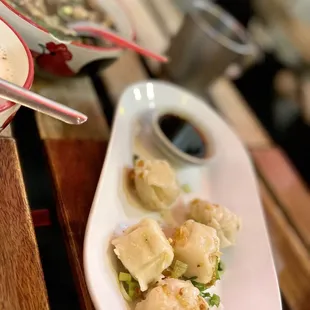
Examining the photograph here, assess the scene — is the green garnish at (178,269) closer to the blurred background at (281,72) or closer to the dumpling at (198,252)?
the dumpling at (198,252)

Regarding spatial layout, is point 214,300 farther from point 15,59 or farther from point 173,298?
point 15,59

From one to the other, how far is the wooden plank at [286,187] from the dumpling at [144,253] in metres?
0.67

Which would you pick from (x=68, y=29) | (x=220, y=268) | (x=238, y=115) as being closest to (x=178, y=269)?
(x=220, y=268)

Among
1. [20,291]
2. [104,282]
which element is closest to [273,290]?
[104,282]

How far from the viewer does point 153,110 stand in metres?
1.32

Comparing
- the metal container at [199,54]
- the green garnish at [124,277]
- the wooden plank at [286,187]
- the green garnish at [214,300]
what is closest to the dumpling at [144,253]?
the green garnish at [124,277]

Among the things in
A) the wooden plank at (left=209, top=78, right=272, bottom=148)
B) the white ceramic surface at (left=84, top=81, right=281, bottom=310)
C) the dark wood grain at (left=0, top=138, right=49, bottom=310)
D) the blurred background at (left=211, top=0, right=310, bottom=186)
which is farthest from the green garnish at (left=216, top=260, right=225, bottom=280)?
the blurred background at (left=211, top=0, right=310, bottom=186)

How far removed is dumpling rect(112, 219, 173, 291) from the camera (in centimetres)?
86

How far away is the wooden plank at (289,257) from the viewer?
1.24 metres

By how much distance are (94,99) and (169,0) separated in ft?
3.17

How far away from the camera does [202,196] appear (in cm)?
122

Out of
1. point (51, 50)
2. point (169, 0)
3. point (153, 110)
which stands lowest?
point (169, 0)

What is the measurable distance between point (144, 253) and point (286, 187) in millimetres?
834

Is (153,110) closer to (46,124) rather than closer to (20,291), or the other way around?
(46,124)
